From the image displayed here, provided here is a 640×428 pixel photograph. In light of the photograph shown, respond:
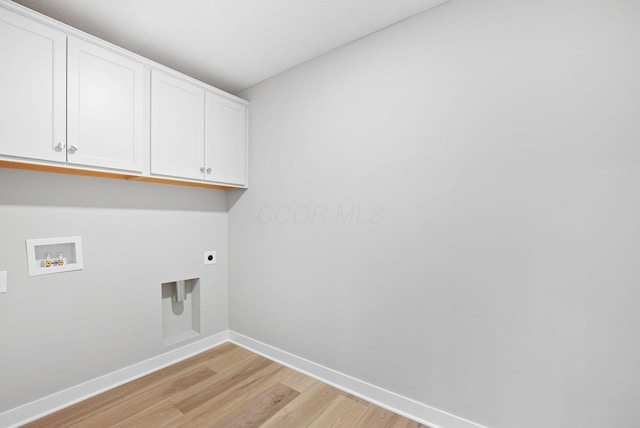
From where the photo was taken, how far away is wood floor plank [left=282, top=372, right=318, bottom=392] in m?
2.11

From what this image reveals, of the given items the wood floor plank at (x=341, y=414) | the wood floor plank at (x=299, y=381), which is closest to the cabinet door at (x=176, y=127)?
the wood floor plank at (x=299, y=381)

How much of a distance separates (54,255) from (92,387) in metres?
0.98

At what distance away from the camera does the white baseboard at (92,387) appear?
171 centimetres

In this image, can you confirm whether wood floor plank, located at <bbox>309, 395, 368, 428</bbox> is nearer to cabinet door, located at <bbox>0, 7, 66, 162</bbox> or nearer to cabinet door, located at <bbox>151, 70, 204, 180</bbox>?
cabinet door, located at <bbox>151, 70, 204, 180</bbox>

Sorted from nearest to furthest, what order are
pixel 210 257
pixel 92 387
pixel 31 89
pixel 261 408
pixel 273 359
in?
pixel 31 89, pixel 261 408, pixel 92 387, pixel 273 359, pixel 210 257

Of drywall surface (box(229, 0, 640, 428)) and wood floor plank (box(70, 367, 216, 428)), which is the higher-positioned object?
drywall surface (box(229, 0, 640, 428))

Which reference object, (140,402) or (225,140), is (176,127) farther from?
(140,402)

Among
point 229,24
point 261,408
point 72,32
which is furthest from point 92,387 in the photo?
point 229,24

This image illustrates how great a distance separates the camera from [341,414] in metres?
1.82

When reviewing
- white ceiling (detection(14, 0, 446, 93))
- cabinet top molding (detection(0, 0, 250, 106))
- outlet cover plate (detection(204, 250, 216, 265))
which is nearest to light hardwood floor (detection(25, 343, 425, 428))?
outlet cover plate (detection(204, 250, 216, 265))

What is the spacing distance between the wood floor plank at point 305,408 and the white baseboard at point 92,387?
118 cm

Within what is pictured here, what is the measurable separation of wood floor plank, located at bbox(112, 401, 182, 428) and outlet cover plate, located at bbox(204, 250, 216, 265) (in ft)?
3.87

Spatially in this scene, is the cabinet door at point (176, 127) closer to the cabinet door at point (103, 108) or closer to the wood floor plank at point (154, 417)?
the cabinet door at point (103, 108)

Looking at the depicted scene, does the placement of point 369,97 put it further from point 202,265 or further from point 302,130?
point 202,265
